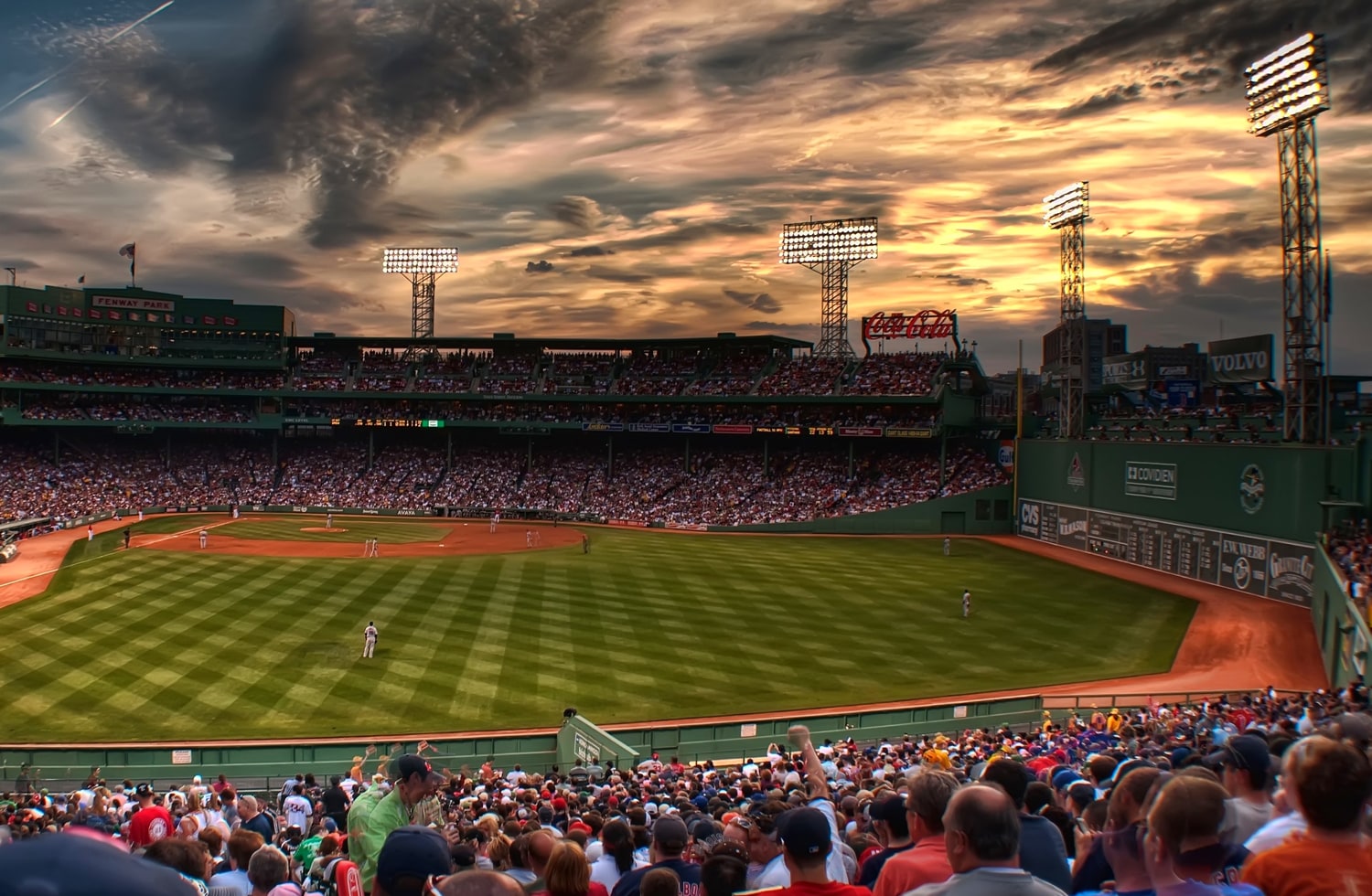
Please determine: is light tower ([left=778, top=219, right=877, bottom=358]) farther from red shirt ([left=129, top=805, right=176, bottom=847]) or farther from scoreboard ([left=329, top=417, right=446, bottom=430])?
red shirt ([left=129, top=805, right=176, bottom=847])

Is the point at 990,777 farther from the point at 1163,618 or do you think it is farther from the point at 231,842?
the point at 1163,618

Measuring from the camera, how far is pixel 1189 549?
151 feet

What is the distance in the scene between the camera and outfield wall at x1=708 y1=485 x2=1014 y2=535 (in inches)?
2539

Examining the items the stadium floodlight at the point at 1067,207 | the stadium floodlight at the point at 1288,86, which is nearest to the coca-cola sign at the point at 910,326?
the stadium floodlight at the point at 1067,207

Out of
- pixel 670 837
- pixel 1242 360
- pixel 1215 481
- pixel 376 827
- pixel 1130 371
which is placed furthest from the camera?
pixel 1130 371

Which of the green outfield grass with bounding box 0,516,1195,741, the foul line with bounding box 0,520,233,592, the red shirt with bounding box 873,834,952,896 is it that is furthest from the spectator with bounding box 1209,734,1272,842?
the foul line with bounding box 0,520,233,592

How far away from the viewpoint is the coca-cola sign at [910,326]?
242 ft

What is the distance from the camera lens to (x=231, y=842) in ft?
23.0

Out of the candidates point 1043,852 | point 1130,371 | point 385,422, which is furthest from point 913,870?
point 385,422

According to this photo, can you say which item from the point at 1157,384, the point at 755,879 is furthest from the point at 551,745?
the point at 1157,384

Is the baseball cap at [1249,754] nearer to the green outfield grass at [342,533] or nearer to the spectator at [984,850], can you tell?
the spectator at [984,850]

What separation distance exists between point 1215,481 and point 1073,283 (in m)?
17.3

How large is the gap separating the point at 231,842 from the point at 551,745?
1587 cm

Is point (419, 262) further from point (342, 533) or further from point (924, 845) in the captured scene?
point (924, 845)
